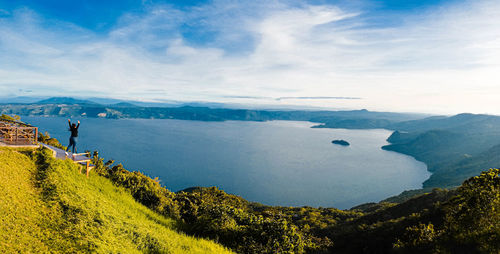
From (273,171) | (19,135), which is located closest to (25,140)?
(19,135)

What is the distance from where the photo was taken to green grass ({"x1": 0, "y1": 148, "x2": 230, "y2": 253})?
6406 mm

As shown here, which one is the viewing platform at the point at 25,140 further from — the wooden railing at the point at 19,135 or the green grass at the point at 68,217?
the green grass at the point at 68,217

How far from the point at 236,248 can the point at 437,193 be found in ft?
109

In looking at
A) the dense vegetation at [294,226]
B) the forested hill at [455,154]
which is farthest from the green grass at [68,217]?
Result: the forested hill at [455,154]

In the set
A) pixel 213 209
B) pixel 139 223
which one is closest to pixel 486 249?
pixel 213 209

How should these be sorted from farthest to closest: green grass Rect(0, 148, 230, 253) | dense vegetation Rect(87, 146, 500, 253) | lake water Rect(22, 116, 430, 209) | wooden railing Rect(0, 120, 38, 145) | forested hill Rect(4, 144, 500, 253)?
lake water Rect(22, 116, 430, 209) → wooden railing Rect(0, 120, 38, 145) → dense vegetation Rect(87, 146, 500, 253) → forested hill Rect(4, 144, 500, 253) → green grass Rect(0, 148, 230, 253)

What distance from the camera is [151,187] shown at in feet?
46.9

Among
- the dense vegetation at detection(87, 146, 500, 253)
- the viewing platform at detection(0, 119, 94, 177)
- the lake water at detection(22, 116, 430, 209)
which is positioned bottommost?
the lake water at detection(22, 116, 430, 209)

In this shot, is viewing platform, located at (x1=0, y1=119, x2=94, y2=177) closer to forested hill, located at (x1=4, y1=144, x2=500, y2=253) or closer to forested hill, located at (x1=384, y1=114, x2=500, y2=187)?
forested hill, located at (x1=4, y1=144, x2=500, y2=253)

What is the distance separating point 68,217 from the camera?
756cm

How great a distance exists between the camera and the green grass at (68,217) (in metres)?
6.41

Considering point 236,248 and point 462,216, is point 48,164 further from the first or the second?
point 462,216

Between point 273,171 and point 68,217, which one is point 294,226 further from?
point 273,171

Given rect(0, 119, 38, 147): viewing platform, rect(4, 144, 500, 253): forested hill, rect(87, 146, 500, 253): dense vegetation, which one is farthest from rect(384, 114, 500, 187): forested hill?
rect(0, 119, 38, 147): viewing platform
